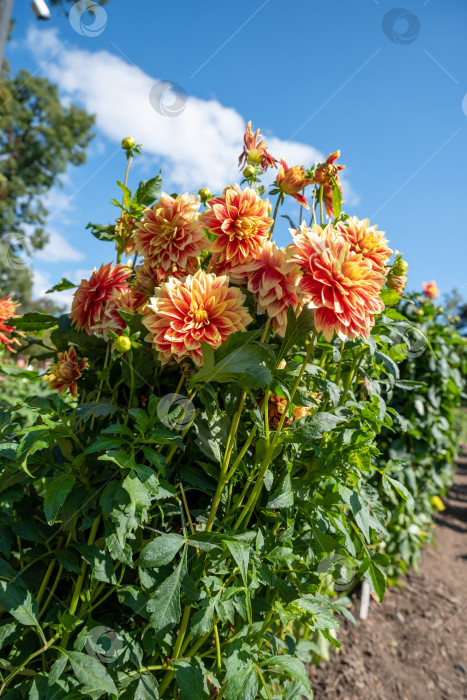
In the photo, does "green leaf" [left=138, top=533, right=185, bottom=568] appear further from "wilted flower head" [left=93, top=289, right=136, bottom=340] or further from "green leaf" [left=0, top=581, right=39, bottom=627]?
"wilted flower head" [left=93, top=289, right=136, bottom=340]

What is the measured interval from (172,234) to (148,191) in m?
0.24

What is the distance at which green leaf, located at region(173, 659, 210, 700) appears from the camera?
37.0 inches

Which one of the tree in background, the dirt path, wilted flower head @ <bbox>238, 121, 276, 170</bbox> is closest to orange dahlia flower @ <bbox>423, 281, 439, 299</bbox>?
the dirt path

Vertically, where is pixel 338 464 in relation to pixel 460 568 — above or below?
above

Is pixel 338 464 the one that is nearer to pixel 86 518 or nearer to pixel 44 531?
pixel 86 518

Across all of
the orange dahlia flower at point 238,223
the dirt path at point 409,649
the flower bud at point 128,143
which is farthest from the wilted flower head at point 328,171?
the dirt path at point 409,649

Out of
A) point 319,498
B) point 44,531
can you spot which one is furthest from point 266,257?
point 44,531

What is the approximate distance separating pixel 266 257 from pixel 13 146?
24188mm

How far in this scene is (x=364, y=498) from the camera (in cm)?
123

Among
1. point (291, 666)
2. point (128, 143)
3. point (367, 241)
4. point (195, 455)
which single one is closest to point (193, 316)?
point (195, 455)

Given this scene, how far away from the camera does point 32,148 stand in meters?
22.1

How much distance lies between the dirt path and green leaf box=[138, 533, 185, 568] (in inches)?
78.9

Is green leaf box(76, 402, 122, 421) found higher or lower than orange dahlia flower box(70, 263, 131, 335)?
lower

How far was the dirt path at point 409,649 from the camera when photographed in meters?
2.56
